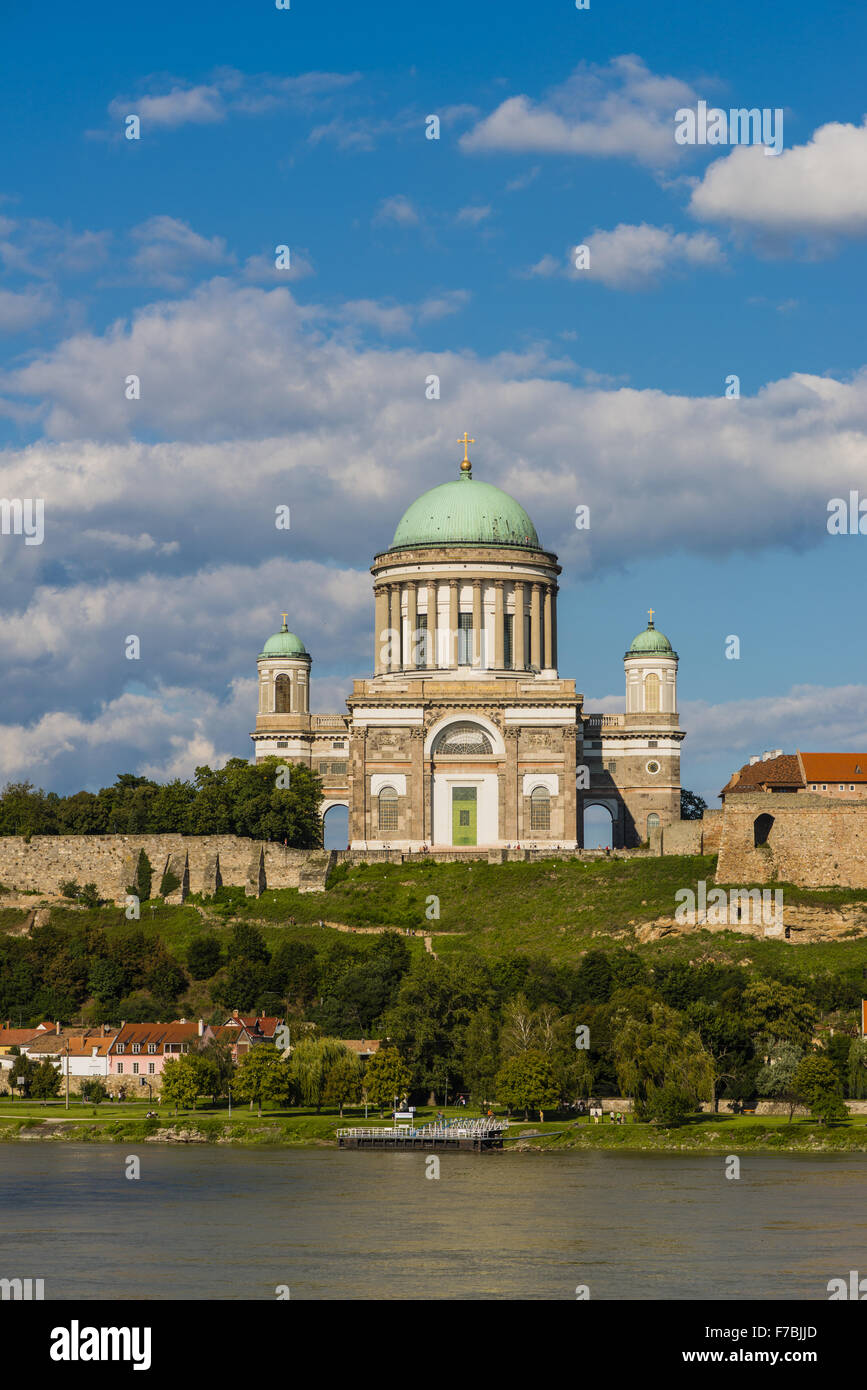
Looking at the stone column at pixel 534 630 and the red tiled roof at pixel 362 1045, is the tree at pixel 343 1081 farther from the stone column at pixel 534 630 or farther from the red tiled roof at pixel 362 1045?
the stone column at pixel 534 630

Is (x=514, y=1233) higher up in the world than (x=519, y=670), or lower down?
lower down

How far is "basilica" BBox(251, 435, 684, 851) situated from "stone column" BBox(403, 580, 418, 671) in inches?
3.8

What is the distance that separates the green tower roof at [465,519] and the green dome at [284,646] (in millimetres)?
8444

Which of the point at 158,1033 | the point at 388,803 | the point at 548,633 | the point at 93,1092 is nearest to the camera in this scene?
the point at 93,1092

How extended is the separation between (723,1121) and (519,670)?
41.6m

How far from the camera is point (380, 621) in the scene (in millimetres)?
110062

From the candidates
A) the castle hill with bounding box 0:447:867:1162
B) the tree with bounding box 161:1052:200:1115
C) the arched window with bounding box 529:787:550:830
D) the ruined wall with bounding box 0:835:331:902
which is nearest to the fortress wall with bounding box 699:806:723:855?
the castle hill with bounding box 0:447:867:1162

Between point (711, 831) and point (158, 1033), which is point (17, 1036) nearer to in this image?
point (158, 1033)

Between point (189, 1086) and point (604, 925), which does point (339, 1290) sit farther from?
point (604, 925)

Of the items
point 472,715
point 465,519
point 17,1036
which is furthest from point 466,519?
point 17,1036

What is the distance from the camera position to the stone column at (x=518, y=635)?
107312mm

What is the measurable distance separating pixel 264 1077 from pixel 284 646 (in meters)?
44.8
